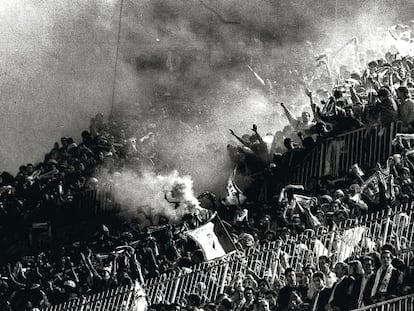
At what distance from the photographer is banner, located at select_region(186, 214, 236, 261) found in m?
23.4

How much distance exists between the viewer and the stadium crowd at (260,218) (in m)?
18.4

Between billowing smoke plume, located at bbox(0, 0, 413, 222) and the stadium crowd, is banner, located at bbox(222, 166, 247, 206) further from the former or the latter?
billowing smoke plume, located at bbox(0, 0, 413, 222)

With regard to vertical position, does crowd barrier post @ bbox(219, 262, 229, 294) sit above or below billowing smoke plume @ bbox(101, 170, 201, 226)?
below

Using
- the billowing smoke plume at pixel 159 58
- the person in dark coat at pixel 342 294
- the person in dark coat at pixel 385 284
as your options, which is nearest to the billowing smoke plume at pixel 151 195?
the billowing smoke plume at pixel 159 58

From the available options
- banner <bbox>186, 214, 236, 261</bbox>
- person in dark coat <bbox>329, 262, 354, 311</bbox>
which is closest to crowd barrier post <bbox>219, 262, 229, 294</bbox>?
banner <bbox>186, 214, 236, 261</bbox>

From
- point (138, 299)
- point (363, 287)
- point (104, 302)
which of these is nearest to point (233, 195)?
point (104, 302)

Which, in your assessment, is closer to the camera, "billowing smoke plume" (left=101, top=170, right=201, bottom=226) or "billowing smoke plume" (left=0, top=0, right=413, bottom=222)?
"billowing smoke plume" (left=101, top=170, right=201, bottom=226)

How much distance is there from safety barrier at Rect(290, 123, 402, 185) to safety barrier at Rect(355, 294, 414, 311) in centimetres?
793

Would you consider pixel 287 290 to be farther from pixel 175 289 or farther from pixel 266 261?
pixel 175 289

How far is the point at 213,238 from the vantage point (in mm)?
23812

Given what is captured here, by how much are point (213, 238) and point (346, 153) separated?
4.05 m

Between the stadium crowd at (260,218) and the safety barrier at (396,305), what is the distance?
31 cm

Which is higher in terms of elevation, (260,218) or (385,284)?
(260,218)

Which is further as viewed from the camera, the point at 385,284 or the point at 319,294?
the point at 319,294
